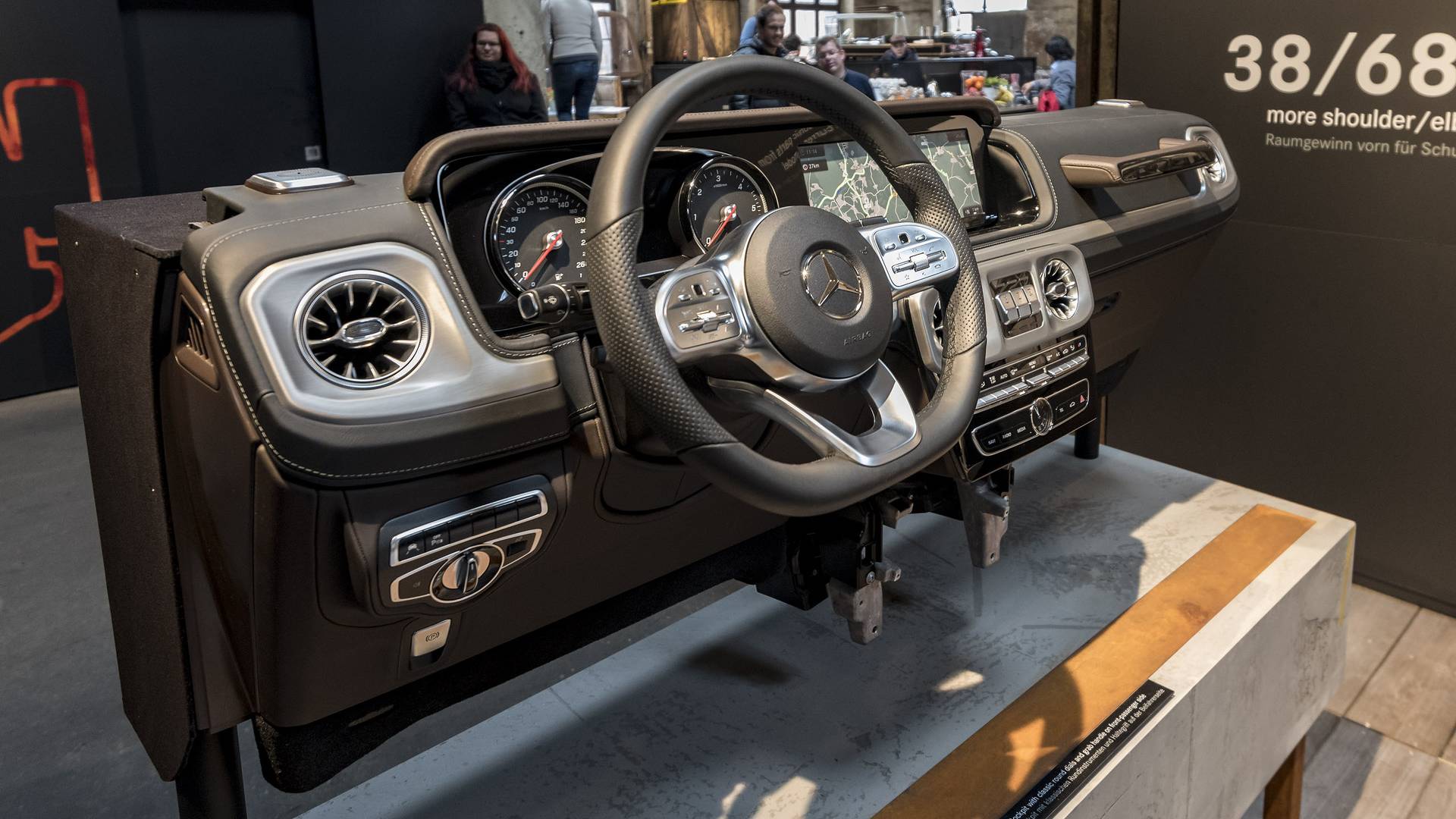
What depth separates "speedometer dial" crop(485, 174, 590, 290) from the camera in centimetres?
112

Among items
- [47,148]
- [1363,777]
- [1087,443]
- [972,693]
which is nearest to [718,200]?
[972,693]

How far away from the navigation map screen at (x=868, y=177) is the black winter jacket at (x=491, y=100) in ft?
13.6

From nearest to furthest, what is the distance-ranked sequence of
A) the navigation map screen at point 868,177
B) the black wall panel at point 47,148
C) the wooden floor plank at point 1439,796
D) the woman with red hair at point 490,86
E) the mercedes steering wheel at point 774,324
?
the mercedes steering wheel at point 774,324 < the navigation map screen at point 868,177 < the wooden floor plank at point 1439,796 < the black wall panel at point 47,148 < the woman with red hair at point 490,86

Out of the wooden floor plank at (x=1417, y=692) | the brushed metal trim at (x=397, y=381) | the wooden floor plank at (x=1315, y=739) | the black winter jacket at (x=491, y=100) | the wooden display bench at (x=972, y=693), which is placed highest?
the black winter jacket at (x=491, y=100)

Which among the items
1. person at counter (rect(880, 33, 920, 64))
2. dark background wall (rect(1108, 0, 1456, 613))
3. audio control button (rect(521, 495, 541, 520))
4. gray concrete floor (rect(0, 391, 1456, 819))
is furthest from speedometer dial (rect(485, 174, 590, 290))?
person at counter (rect(880, 33, 920, 64))

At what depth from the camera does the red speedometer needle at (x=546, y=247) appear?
3.71 feet

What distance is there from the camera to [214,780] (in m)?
1.18

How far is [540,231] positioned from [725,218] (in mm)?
247

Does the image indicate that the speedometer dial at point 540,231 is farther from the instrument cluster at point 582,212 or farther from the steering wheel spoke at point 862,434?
the steering wheel spoke at point 862,434

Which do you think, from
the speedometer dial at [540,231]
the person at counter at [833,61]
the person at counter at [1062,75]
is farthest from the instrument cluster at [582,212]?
the person at counter at [1062,75]

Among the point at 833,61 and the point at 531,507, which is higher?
the point at 833,61

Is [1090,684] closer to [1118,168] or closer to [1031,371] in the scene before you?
[1031,371]

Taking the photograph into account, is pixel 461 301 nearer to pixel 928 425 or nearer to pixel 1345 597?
pixel 928 425

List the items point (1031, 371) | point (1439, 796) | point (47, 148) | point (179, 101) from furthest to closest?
point (179, 101) < point (47, 148) < point (1439, 796) < point (1031, 371)
